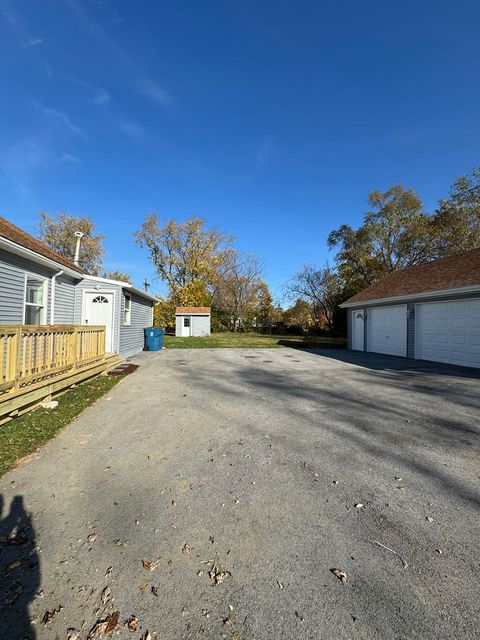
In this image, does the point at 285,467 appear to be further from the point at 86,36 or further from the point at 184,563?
the point at 86,36

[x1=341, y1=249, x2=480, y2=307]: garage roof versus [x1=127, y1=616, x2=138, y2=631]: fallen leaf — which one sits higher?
[x1=341, y1=249, x2=480, y2=307]: garage roof

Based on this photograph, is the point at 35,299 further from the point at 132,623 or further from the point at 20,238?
the point at 132,623

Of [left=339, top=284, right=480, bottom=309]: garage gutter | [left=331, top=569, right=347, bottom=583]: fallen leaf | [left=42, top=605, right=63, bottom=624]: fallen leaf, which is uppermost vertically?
[left=339, top=284, right=480, bottom=309]: garage gutter

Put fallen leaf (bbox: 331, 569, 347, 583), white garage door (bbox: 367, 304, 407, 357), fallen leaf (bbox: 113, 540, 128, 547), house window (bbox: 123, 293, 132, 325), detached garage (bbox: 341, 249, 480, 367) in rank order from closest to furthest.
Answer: fallen leaf (bbox: 331, 569, 347, 583) < fallen leaf (bbox: 113, 540, 128, 547) < detached garage (bbox: 341, 249, 480, 367) < house window (bbox: 123, 293, 132, 325) < white garage door (bbox: 367, 304, 407, 357)

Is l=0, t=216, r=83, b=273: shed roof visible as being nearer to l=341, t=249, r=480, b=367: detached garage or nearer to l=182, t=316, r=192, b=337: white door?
l=341, t=249, r=480, b=367: detached garage

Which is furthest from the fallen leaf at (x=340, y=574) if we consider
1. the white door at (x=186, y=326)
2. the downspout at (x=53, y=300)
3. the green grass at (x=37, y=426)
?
the white door at (x=186, y=326)

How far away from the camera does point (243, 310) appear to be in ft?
114

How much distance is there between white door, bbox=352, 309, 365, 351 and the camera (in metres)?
16.6

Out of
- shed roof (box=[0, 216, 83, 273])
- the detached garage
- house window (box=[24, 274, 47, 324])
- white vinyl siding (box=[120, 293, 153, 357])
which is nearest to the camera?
shed roof (box=[0, 216, 83, 273])

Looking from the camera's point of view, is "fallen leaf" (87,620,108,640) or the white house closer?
"fallen leaf" (87,620,108,640)

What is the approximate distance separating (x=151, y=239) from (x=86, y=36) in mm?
24542

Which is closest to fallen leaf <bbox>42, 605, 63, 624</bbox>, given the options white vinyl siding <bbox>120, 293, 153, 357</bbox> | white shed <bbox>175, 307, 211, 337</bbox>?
white vinyl siding <bbox>120, 293, 153, 357</bbox>

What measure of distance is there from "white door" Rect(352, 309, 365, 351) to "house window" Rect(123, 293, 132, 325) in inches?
478

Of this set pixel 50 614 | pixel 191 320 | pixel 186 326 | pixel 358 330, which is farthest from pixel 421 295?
pixel 186 326
